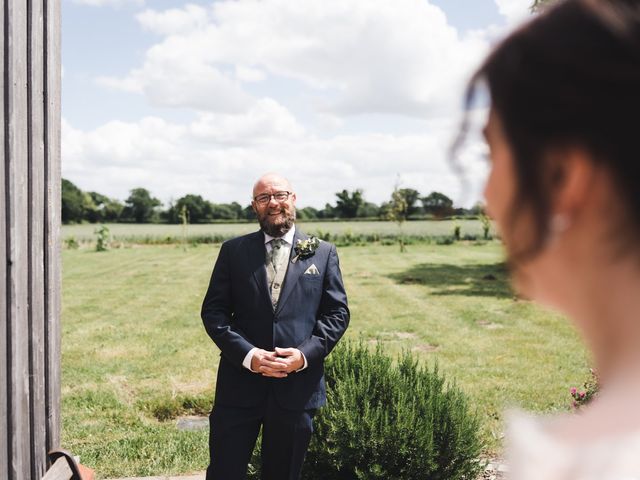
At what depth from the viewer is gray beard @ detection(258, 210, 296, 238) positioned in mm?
4250

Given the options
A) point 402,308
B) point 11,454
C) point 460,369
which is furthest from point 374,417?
point 402,308

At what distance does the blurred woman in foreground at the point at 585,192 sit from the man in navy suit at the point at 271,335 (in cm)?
325

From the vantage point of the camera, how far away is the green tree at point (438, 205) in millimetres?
1293

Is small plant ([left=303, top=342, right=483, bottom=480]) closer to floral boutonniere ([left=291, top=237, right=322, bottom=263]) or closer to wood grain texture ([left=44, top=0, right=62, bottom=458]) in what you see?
floral boutonniere ([left=291, top=237, right=322, bottom=263])

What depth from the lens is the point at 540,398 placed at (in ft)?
25.2

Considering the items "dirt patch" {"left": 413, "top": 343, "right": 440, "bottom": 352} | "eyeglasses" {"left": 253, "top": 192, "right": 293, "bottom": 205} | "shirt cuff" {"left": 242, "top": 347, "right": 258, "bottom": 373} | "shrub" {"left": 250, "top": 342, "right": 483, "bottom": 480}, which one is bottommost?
"dirt patch" {"left": 413, "top": 343, "right": 440, "bottom": 352}

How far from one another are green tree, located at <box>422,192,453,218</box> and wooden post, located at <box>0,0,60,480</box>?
76.1 inches

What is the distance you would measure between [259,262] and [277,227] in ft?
0.82

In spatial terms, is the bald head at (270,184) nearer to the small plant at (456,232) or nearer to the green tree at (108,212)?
the small plant at (456,232)

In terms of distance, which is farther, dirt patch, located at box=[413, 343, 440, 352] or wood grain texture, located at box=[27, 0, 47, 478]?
dirt patch, located at box=[413, 343, 440, 352]

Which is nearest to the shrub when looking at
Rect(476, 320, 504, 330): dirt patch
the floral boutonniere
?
the floral boutonniere

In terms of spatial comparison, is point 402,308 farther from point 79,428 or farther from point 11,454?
point 11,454

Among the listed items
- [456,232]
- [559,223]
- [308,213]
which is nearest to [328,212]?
[308,213]

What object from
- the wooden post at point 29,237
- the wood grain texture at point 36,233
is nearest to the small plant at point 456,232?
the wooden post at point 29,237
